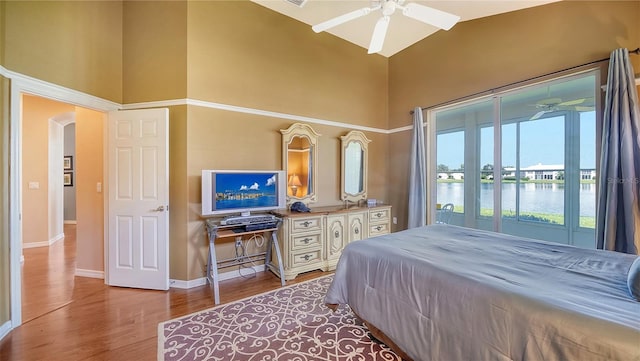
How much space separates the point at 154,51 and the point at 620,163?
16.7ft

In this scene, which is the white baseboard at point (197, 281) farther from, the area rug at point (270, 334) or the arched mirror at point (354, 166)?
the arched mirror at point (354, 166)

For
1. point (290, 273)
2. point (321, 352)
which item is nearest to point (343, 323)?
point (321, 352)

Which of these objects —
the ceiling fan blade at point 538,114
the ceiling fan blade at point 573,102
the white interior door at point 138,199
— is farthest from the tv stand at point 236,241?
the ceiling fan blade at point 573,102

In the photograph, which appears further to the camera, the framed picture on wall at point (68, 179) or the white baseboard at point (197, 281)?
the framed picture on wall at point (68, 179)

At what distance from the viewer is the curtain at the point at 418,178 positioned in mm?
4078

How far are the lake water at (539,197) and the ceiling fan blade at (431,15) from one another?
2.27 meters

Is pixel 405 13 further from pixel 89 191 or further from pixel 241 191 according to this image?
pixel 89 191

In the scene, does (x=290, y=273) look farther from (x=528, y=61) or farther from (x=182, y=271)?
(x=528, y=61)

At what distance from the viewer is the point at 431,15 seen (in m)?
2.29

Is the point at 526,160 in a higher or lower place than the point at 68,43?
lower

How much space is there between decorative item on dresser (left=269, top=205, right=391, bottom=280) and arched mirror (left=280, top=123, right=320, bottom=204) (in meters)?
0.33

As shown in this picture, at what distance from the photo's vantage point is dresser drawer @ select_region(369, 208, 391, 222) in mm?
4004

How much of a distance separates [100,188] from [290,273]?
267 centimetres

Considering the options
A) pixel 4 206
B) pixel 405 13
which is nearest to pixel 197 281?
pixel 4 206
